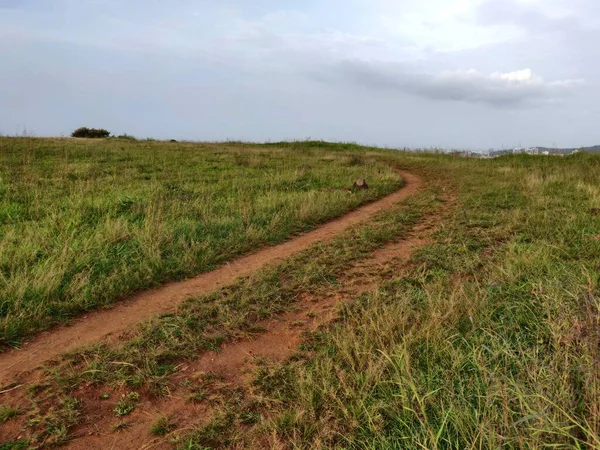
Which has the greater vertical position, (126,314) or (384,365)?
(384,365)

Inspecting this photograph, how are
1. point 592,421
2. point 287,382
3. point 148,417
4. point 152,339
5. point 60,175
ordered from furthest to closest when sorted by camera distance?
point 60,175, point 152,339, point 287,382, point 148,417, point 592,421

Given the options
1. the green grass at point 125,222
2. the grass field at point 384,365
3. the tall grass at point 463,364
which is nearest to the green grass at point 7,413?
the grass field at point 384,365

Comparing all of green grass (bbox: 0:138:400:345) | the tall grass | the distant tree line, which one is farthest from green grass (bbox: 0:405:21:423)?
the distant tree line

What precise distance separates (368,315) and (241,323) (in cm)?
121

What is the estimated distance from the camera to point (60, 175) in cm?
1084

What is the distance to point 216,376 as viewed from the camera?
3.08 m

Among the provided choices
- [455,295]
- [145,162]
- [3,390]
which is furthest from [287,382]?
[145,162]

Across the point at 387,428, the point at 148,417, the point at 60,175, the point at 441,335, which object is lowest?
the point at 148,417

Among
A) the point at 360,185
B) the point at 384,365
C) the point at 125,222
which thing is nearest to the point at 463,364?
the point at 384,365

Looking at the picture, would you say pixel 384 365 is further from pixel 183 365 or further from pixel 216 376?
pixel 183 365

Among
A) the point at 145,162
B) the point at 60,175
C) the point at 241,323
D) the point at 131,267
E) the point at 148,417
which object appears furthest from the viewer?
the point at 145,162

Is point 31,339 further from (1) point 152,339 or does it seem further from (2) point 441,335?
(2) point 441,335

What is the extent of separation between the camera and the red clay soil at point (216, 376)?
2523mm

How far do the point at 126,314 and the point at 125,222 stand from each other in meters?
2.66
